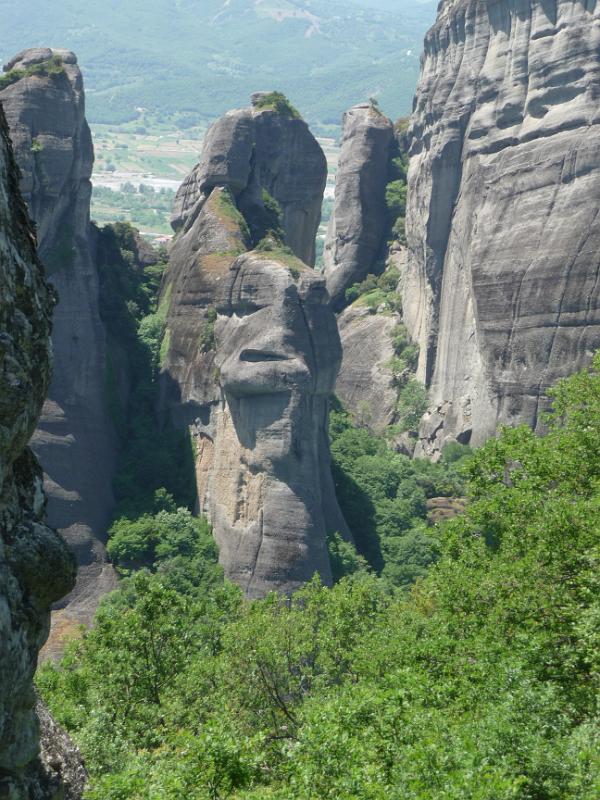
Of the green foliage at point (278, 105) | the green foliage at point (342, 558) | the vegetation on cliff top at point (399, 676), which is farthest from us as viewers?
the green foliage at point (278, 105)

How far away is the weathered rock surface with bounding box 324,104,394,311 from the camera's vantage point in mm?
101250

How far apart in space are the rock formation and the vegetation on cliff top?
59.3 ft

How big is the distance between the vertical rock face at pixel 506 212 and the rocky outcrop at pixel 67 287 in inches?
862

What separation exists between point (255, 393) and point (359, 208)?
42738 millimetres

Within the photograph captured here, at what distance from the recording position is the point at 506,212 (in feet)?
257

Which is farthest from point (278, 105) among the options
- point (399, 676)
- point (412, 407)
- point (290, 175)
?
point (399, 676)

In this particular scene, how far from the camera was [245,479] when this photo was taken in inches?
2400

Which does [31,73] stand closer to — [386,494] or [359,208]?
[386,494]

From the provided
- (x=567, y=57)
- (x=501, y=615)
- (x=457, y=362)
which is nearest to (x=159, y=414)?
(x=457, y=362)

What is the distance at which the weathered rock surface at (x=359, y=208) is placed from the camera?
3986 inches

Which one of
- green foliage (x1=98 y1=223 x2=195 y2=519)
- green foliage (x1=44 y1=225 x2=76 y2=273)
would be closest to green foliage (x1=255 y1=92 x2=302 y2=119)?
green foliage (x1=98 y1=223 x2=195 y2=519)

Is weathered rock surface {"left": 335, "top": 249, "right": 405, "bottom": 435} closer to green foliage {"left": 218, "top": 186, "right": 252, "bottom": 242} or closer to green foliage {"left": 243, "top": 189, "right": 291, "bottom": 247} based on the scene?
green foliage {"left": 243, "top": 189, "right": 291, "bottom": 247}

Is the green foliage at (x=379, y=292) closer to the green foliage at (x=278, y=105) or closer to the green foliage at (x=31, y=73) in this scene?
the green foliage at (x=278, y=105)

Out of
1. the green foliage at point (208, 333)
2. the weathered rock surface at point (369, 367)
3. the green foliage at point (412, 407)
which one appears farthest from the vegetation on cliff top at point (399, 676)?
the weathered rock surface at point (369, 367)
